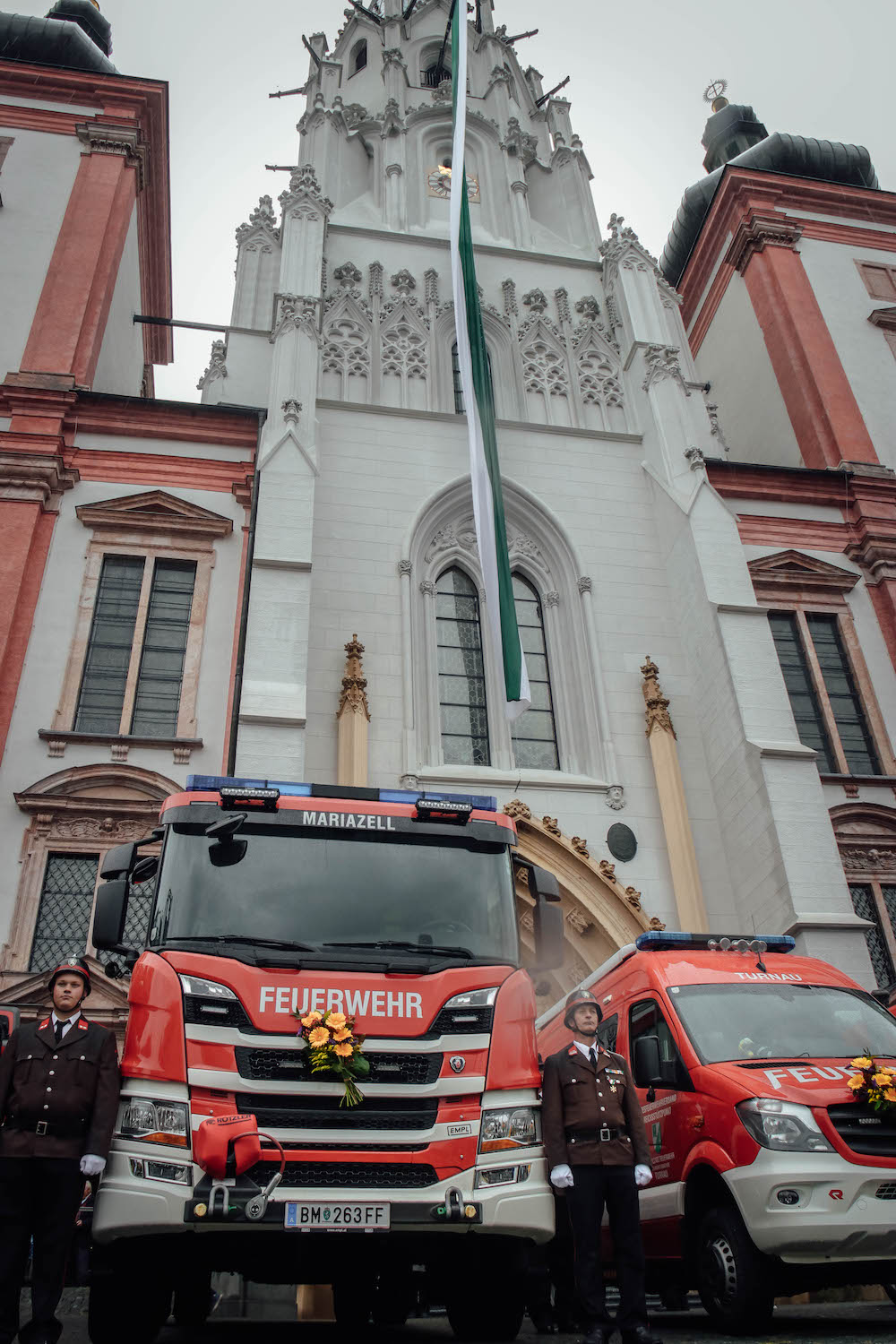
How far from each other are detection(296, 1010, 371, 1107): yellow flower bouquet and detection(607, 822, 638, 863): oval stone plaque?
9194mm

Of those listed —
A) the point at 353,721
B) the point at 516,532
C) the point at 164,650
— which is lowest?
the point at 353,721

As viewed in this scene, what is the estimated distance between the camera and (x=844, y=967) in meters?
11.6

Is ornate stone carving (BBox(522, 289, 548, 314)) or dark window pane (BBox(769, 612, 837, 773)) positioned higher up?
ornate stone carving (BBox(522, 289, 548, 314))

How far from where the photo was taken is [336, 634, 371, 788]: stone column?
1330 centimetres

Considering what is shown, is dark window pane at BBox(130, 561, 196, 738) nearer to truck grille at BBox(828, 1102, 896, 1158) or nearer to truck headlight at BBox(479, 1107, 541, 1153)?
truck headlight at BBox(479, 1107, 541, 1153)

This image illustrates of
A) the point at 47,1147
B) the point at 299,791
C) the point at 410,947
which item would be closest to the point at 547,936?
the point at 410,947

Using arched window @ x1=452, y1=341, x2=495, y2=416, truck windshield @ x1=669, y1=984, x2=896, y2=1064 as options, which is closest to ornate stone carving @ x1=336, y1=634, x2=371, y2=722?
arched window @ x1=452, y1=341, x2=495, y2=416

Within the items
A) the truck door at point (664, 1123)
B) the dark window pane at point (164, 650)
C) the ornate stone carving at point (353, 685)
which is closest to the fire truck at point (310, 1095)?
the truck door at point (664, 1123)

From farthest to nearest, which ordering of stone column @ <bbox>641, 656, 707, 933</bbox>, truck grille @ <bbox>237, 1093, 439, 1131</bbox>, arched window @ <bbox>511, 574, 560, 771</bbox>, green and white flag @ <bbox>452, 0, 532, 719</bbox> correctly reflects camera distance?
1. arched window @ <bbox>511, 574, 560, 771</bbox>
2. stone column @ <bbox>641, 656, 707, 933</bbox>
3. green and white flag @ <bbox>452, 0, 532, 719</bbox>
4. truck grille @ <bbox>237, 1093, 439, 1131</bbox>

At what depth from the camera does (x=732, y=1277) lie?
18.6 ft

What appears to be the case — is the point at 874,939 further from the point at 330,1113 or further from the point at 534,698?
the point at 330,1113

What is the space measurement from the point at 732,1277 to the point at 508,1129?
169 centimetres

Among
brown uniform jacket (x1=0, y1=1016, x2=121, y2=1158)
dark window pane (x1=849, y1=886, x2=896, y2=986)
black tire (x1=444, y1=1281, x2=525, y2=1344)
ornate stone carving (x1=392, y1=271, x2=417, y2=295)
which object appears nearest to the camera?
brown uniform jacket (x1=0, y1=1016, x2=121, y2=1158)

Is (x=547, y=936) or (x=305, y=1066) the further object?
(x=547, y=936)
